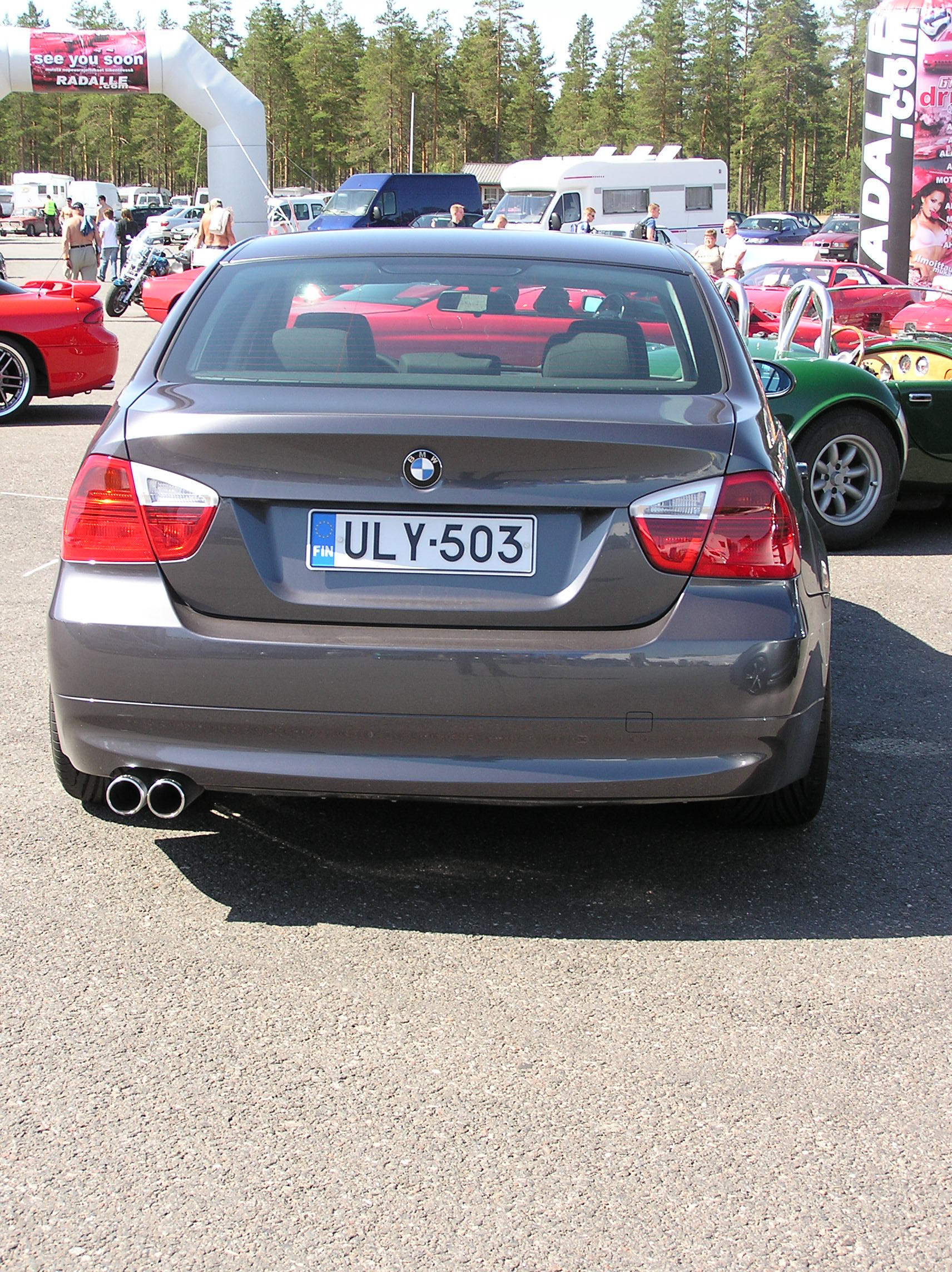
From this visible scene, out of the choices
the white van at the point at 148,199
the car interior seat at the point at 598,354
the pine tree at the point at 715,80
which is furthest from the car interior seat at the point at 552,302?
the pine tree at the point at 715,80

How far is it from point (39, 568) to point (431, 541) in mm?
4253

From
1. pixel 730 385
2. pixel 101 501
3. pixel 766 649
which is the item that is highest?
pixel 730 385

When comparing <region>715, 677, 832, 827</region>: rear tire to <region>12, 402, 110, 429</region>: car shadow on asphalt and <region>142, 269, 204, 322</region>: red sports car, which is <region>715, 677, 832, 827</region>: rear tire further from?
<region>142, 269, 204, 322</region>: red sports car

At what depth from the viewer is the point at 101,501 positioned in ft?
10.00

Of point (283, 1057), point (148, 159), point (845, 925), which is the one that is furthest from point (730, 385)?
point (148, 159)

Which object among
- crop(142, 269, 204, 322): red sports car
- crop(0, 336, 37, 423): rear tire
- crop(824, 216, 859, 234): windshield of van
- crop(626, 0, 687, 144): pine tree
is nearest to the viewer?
crop(0, 336, 37, 423): rear tire

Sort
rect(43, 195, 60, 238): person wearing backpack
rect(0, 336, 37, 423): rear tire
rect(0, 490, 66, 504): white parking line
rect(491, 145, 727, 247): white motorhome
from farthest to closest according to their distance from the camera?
rect(43, 195, 60, 238): person wearing backpack < rect(491, 145, 727, 247): white motorhome < rect(0, 336, 37, 423): rear tire < rect(0, 490, 66, 504): white parking line

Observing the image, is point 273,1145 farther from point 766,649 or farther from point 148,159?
point 148,159

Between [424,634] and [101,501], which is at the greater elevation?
[101,501]

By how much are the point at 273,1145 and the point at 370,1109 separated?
0.19 m

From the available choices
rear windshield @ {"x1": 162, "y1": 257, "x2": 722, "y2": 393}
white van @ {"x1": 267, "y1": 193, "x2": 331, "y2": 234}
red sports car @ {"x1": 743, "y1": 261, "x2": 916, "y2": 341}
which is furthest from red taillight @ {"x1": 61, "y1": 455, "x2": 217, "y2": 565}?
white van @ {"x1": 267, "y1": 193, "x2": 331, "y2": 234}

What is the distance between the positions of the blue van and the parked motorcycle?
14.9 m

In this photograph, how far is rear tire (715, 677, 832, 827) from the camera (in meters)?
3.54

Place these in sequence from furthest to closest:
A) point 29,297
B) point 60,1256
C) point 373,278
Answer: point 29,297 < point 373,278 < point 60,1256
